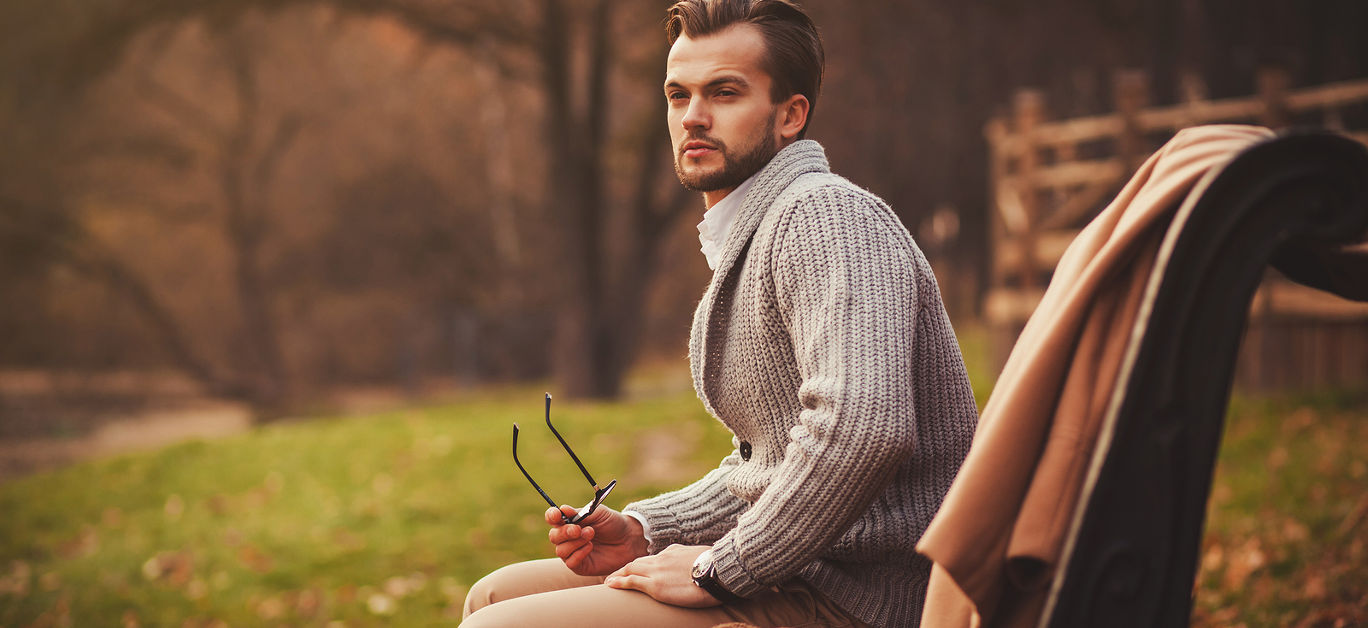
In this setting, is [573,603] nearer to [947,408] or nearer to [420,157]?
[947,408]

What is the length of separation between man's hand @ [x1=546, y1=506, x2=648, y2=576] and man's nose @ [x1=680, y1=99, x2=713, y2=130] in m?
0.70

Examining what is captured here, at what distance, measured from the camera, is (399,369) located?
2253cm

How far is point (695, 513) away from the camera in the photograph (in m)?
2.19

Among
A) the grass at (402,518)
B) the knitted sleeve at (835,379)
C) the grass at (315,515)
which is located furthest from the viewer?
the grass at (315,515)

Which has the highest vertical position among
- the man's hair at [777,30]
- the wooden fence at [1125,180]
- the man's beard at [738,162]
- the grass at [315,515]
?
the man's hair at [777,30]

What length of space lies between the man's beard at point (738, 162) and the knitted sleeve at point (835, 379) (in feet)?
0.64

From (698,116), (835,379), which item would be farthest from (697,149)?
(835,379)

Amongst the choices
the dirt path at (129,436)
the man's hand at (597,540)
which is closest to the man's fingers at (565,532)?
the man's hand at (597,540)

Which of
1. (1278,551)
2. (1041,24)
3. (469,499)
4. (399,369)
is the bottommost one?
(399,369)

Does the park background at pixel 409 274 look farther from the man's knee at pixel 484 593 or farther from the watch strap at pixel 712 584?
the man's knee at pixel 484 593

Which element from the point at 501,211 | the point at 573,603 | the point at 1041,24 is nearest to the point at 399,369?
the point at 501,211

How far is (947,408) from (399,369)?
21543mm

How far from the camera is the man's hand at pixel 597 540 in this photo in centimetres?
200

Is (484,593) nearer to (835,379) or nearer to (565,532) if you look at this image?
(565,532)
